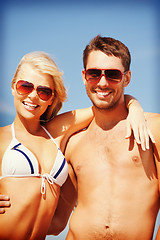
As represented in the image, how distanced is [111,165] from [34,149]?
1024 mm

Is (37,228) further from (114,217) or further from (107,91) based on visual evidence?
(107,91)

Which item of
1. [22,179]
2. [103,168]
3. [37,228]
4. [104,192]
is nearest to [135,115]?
[103,168]

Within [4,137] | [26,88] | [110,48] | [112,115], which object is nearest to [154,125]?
[112,115]

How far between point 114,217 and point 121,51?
216 cm

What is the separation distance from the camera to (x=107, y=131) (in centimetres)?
390

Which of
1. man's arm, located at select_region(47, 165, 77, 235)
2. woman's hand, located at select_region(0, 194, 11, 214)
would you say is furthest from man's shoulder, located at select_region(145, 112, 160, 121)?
woman's hand, located at select_region(0, 194, 11, 214)

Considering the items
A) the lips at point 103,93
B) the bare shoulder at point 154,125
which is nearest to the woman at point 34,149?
the bare shoulder at point 154,125

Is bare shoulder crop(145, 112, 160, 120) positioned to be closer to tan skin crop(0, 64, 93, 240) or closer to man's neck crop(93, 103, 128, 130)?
man's neck crop(93, 103, 128, 130)

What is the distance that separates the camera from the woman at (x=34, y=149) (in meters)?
3.27

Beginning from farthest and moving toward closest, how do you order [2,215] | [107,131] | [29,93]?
[107,131], [29,93], [2,215]

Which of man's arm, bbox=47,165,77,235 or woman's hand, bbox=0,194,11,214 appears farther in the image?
man's arm, bbox=47,165,77,235

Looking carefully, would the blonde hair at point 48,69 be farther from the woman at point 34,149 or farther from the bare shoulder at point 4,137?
the bare shoulder at point 4,137

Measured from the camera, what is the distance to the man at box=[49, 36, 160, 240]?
135 inches

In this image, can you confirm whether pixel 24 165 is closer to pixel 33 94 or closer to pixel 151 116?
pixel 33 94
